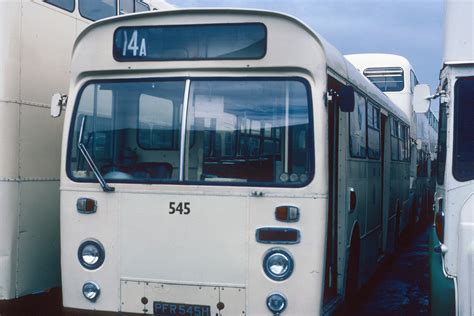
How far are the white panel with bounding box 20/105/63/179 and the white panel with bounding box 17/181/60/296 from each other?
14 centimetres

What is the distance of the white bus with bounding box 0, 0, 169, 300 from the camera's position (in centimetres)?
682

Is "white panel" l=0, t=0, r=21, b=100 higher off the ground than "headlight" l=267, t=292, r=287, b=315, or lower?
higher

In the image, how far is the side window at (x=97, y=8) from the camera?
8.23m

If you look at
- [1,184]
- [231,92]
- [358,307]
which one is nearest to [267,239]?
[231,92]

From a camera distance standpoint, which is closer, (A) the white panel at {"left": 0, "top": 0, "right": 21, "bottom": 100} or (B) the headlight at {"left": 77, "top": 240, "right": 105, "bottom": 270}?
(B) the headlight at {"left": 77, "top": 240, "right": 105, "bottom": 270}

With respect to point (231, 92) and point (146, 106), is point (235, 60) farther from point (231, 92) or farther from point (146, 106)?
point (146, 106)

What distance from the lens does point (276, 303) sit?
5688mm

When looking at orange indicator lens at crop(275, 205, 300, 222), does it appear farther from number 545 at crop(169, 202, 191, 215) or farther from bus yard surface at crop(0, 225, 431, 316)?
bus yard surface at crop(0, 225, 431, 316)

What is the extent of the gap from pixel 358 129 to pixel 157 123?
317 cm

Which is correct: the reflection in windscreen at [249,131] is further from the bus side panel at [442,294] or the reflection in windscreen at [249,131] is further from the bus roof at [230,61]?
the bus side panel at [442,294]

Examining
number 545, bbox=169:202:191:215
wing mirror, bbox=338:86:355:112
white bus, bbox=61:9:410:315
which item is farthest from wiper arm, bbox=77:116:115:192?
wing mirror, bbox=338:86:355:112

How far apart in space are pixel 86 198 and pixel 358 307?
4.62 meters

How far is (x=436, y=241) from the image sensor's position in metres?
6.93

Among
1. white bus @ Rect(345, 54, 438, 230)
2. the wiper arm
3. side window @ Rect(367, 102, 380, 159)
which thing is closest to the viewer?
the wiper arm
